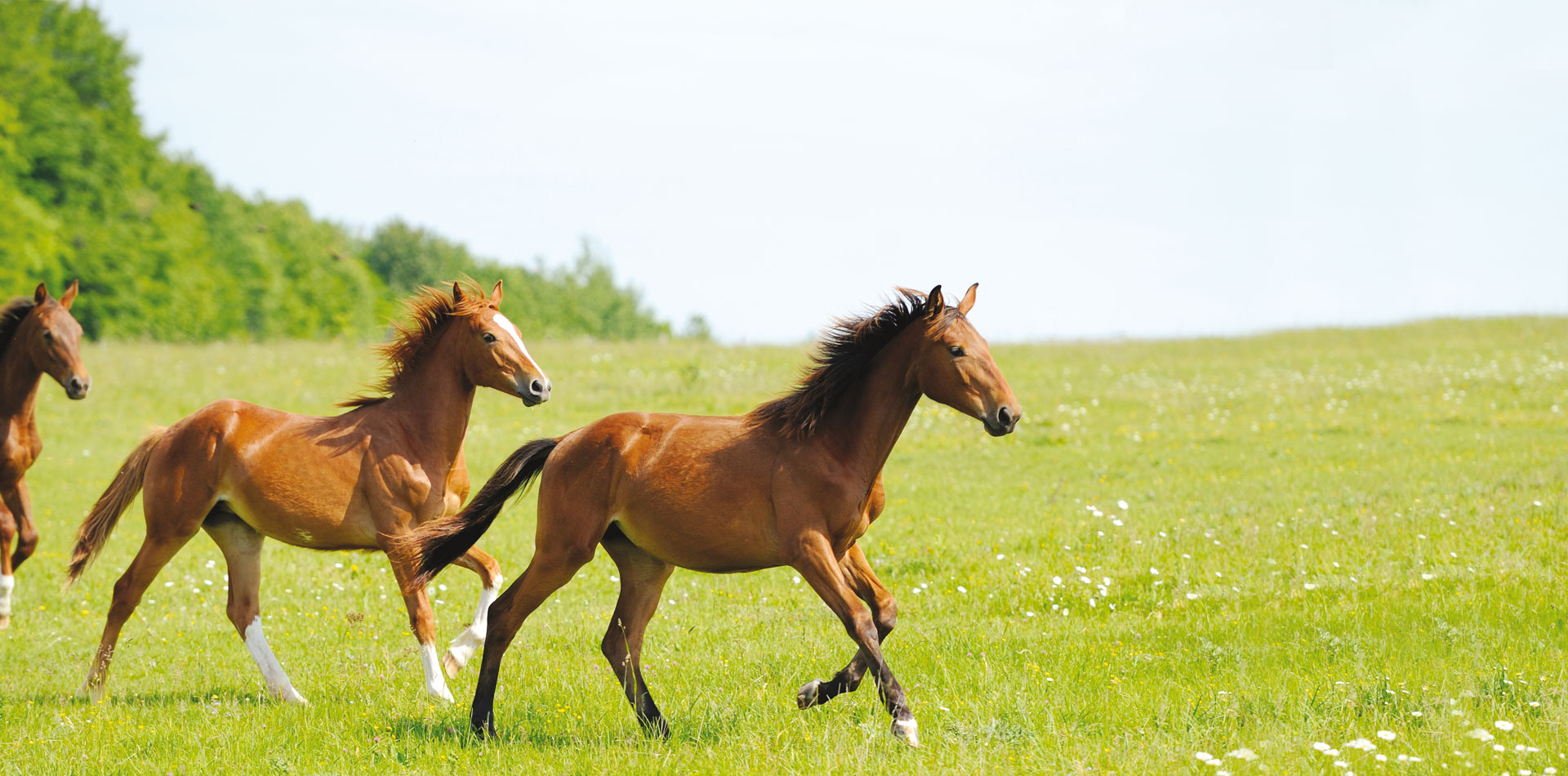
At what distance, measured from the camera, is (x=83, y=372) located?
37.9ft

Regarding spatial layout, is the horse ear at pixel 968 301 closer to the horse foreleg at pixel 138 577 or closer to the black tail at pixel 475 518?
the black tail at pixel 475 518

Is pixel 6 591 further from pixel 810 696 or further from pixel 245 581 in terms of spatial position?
pixel 810 696

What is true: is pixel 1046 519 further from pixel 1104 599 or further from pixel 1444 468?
pixel 1444 468

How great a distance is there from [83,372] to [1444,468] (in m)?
16.7

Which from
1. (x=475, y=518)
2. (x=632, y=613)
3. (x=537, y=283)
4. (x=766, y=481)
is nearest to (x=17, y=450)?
(x=475, y=518)

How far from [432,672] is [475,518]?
5.01 ft

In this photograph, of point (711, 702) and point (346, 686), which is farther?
point (346, 686)

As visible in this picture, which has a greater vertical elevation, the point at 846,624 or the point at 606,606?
the point at 846,624

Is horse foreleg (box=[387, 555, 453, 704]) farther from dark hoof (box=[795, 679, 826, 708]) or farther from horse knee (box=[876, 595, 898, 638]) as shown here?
horse knee (box=[876, 595, 898, 638])

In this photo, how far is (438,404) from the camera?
877 cm

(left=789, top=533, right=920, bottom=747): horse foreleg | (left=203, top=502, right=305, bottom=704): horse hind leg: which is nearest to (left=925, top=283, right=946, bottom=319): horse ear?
(left=789, top=533, right=920, bottom=747): horse foreleg

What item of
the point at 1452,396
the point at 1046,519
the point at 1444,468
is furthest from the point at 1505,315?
the point at 1046,519

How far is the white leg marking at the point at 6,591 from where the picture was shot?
11.5 m

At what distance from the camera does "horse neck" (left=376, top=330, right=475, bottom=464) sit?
875 cm
